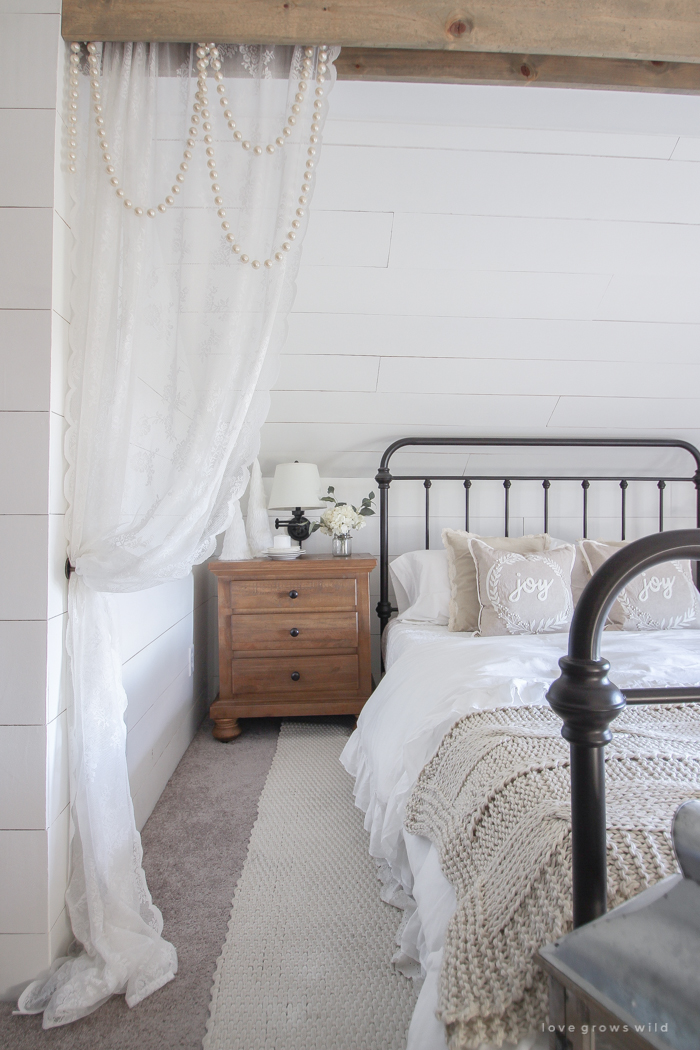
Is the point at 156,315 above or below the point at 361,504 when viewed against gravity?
above

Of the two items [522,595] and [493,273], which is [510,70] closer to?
[493,273]

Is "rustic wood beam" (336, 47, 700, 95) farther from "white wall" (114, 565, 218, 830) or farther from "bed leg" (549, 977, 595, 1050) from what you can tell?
"bed leg" (549, 977, 595, 1050)

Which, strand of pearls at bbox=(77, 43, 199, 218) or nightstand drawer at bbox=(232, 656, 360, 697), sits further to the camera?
nightstand drawer at bbox=(232, 656, 360, 697)

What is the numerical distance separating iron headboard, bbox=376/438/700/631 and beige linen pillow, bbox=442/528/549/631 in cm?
41

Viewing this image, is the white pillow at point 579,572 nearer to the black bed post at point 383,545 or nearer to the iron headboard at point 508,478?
the iron headboard at point 508,478

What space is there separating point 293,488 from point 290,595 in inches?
18.9

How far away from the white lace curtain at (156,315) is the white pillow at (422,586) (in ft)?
4.60

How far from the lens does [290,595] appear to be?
2.41 meters

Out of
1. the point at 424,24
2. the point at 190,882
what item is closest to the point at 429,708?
the point at 190,882

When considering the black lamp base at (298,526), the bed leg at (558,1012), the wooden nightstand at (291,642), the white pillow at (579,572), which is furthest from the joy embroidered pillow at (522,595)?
the bed leg at (558,1012)

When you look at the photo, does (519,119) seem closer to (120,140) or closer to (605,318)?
(605,318)

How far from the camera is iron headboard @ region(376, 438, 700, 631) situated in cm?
265

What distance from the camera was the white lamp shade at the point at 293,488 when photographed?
2.58m

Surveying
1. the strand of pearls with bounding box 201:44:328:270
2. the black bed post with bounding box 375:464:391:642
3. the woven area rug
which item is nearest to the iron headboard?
the black bed post with bounding box 375:464:391:642
